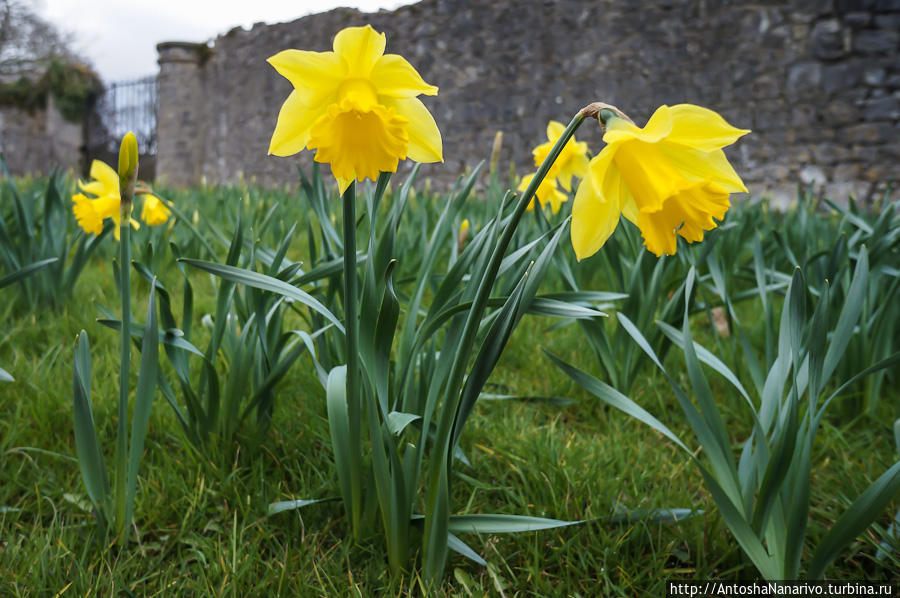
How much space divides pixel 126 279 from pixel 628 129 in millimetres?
668

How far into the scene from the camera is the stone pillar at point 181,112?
392 inches

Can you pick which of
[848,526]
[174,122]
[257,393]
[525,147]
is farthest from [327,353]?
[174,122]

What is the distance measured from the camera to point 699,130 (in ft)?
1.93

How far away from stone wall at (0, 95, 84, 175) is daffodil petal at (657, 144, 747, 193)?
1510 centimetres

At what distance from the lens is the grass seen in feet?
2.69

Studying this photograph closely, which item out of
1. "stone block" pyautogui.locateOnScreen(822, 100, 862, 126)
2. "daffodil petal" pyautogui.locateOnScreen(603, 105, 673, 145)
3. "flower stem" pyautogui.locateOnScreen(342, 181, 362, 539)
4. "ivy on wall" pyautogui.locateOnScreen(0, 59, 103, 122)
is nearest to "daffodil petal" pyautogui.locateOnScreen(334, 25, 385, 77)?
"flower stem" pyautogui.locateOnScreen(342, 181, 362, 539)

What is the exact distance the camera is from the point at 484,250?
2.90 ft

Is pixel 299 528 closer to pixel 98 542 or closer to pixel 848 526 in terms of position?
pixel 98 542

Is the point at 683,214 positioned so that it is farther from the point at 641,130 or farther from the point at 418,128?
the point at 418,128

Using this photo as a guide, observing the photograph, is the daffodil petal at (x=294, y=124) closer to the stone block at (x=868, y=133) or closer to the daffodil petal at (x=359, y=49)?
the daffodil petal at (x=359, y=49)

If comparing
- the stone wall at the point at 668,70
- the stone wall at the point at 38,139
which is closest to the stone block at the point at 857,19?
the stone wall at the point at 668,70

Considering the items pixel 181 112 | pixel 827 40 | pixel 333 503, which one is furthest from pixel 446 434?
pixel 181 112

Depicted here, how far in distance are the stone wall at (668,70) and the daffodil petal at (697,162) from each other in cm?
600

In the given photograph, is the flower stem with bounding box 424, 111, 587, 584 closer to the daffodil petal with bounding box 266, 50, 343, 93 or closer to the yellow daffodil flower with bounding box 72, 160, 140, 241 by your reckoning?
the daffodil petal with bounding box 266, 50, 343, 93
